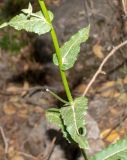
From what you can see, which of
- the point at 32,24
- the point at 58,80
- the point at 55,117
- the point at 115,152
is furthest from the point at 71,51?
the point at 58,80

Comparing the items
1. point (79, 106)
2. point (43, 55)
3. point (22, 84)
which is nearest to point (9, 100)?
point (22, 84)

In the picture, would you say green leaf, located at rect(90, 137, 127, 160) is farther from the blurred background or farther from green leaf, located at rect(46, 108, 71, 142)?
the blurred background

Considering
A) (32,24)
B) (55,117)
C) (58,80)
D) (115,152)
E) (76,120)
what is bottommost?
(58,80)

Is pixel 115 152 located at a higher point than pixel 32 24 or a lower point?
lower

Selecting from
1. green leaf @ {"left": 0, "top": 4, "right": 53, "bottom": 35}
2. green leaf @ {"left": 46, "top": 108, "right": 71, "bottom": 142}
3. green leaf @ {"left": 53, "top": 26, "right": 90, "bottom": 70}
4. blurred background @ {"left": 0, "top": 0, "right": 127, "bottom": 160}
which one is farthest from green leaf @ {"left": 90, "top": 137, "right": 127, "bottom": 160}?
blurred background @ {"left": 0, "top": 0, "right": 127, "bottom": 160}

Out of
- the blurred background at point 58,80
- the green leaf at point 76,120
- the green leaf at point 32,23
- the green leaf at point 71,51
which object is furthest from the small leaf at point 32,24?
the blurred background at point 58,80

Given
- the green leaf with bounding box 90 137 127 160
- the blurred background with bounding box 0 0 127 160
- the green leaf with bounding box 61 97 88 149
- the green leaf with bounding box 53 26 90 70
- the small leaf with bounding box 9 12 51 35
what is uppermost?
the small leaf with bounding box 9 12 51 35

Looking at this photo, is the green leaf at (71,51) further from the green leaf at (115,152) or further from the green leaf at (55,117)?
the green leaf at (115,152)

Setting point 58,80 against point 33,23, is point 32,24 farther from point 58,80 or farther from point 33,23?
point 58,80

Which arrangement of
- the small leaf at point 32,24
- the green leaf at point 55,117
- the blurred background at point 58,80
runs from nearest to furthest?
1. the small leaf at point 32,24
2. the green leaf at point 55,117
3. the blurred background at point 58,80
